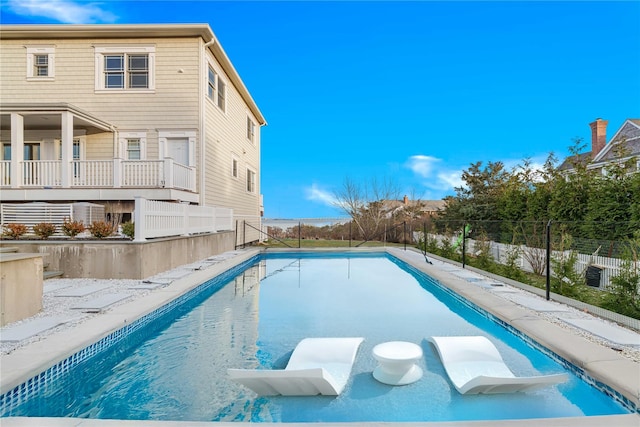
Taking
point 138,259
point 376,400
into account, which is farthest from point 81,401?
point 138,259

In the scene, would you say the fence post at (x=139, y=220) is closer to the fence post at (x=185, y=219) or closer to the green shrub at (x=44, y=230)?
the green shrub at (x=44, y=230)

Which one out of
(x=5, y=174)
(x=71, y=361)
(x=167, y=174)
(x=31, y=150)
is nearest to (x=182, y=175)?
(x=167, y=174)

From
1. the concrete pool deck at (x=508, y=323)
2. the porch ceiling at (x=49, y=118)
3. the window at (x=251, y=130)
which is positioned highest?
the window at (x=251, y=130)

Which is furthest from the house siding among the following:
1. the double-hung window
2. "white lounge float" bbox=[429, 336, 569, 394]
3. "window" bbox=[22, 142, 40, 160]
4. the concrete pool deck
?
"white lounge float" bbox=[429, 336, 569, 394]

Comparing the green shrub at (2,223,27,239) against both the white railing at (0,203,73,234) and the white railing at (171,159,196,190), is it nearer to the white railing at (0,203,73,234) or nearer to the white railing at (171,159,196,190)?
the white railing at (0,203,73,234)

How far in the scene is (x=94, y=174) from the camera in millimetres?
10828

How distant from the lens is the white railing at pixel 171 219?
7758mm

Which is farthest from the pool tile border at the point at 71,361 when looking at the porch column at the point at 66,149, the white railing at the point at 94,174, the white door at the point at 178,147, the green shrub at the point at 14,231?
the white door at the point at 178,147

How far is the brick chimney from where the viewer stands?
22688 mm

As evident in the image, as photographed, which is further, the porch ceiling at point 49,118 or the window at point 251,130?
the window at point 251,130

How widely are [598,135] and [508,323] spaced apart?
23.7 m

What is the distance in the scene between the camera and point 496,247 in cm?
948

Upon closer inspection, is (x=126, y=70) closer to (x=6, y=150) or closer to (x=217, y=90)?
(x=217, y=90)

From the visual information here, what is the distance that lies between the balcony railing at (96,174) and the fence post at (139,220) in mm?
2847
